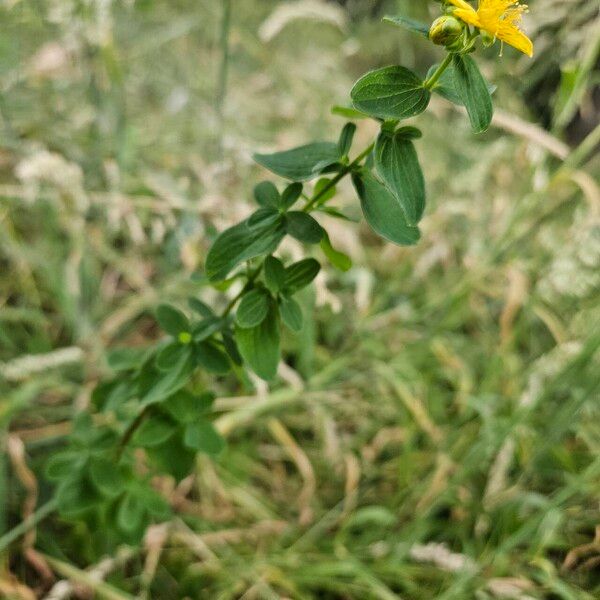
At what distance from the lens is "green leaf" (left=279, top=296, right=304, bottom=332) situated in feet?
1.72

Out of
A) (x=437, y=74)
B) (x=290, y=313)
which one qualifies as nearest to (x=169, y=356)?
(x=290, y=313)

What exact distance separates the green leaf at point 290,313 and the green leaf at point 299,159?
108 mm

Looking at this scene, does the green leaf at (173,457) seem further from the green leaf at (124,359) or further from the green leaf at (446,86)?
the green leaf at (446,86)

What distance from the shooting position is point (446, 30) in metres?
0.38

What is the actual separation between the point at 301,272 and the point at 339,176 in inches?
3.7

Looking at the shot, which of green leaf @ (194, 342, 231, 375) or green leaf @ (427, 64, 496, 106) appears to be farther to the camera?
green leaf @ (194, 342, 231, 375)

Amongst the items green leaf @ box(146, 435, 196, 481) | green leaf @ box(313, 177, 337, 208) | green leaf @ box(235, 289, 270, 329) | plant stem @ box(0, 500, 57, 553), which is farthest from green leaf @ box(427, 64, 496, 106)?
plant stem @ box(0, 500, 57, 553)

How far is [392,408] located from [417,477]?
0.13 metres

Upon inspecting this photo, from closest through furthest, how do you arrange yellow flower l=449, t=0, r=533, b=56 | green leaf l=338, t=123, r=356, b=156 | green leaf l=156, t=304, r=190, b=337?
1. yellow flower l=449, t=0, r=533, b=56
2. green leaf l=338, t=123, r=356, b=156
3. green leaf l=156, t=304, r=190, b=337

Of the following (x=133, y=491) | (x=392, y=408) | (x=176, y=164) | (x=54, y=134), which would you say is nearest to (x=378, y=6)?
(x=176, y=164)

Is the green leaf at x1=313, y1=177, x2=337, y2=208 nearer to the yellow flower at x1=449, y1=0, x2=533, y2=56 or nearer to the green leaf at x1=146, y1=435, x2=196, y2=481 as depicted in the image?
the yellow flower at x1=449, y1=0, x2=533, y2=56

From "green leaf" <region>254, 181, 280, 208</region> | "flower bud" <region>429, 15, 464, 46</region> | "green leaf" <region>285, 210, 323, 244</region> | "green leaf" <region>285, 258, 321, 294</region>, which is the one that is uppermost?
"flower bud" <region>429, 15, 464, 46</region>

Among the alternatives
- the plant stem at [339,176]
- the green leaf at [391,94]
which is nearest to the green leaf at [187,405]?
the plant stem at [339,176]

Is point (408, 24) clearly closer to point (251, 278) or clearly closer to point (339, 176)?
point (339, 176)
